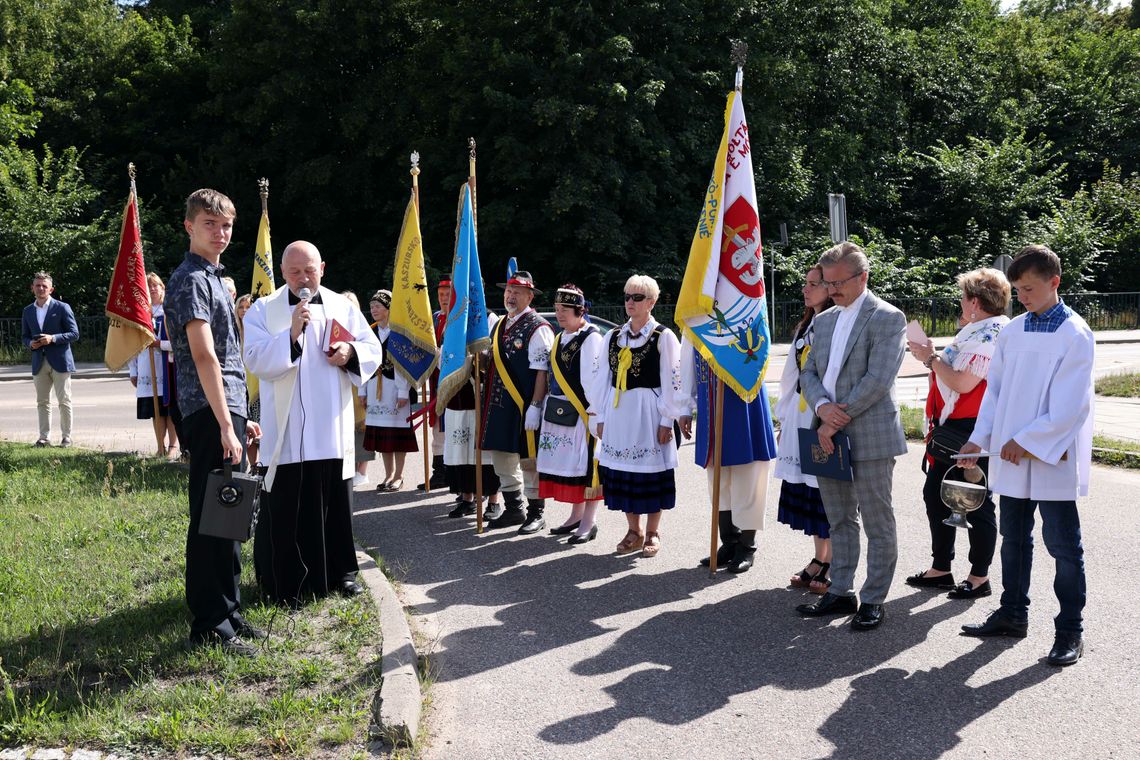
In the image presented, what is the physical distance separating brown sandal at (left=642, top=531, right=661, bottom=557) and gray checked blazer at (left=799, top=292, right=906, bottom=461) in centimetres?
211

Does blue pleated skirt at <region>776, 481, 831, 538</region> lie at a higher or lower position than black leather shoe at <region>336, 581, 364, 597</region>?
higher

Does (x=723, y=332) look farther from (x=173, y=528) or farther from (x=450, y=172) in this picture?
(x=450, y=172)

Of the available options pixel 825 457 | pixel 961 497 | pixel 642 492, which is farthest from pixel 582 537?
pixel 961 497

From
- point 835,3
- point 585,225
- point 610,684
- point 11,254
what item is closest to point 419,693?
point 610,684

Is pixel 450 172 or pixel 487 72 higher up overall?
pixel 487 72

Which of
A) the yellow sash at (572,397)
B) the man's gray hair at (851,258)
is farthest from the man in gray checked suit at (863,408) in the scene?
the yellow sash at (572,397)

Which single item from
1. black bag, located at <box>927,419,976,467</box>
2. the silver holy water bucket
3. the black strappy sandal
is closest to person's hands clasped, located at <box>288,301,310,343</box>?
the black strappy sandal

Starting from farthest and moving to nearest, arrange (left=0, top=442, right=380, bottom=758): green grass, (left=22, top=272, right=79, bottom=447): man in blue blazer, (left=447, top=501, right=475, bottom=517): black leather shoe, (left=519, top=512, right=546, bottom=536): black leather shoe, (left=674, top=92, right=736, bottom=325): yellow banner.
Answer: (left=22, top=272, right=79, bottom=447): man in blue blazer → (left=447, top=501, right=475, bottom=517): black leather shoe → (left=519, top=512, right=546, bottom=536): black leather shoe → (left=674, top=92, right=736, bottom=325): yellow banner → (left=0, top=442, right=380, bottom=758): green grass

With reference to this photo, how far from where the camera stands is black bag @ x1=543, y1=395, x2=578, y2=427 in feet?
25.8

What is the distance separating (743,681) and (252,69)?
97.9 feet

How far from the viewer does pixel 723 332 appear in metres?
6.85

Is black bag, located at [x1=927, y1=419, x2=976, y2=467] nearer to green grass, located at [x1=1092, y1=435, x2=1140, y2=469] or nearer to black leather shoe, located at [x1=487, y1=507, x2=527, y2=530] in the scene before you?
black leather shoe, located at [x1=487, y1=507, x2=527, y2=530]

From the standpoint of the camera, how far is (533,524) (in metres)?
8.20

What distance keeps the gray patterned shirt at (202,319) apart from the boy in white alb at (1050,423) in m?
3.86
